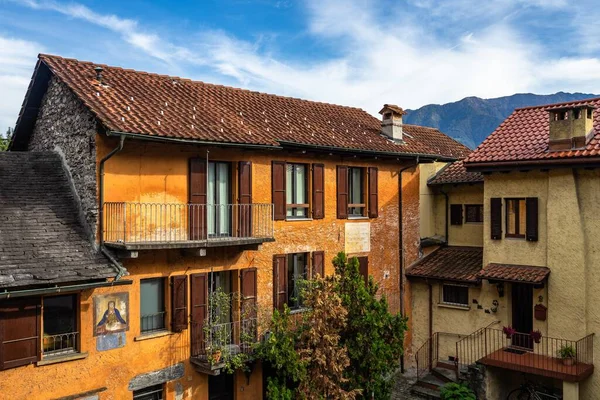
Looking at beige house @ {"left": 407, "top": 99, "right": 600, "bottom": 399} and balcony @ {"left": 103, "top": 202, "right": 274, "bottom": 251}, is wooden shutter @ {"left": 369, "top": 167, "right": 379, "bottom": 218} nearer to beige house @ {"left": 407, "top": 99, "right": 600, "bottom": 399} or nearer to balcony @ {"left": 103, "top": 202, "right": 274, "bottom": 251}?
beige house @ {"left": 407, "top": 99, "right": 600, "bottom": 399}

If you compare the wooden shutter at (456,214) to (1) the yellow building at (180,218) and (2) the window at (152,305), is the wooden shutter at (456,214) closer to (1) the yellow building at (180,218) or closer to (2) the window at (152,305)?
(1) the yellow building at (180,218)

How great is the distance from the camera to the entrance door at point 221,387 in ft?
45.9

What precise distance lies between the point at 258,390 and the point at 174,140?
301 inches

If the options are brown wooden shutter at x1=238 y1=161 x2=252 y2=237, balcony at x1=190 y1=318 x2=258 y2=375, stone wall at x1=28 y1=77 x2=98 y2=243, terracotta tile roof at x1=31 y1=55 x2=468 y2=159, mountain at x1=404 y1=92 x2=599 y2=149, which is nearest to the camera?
stone wall at x1=28 y1=77 x2=98 y2=243

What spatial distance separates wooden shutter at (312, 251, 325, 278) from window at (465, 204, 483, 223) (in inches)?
252

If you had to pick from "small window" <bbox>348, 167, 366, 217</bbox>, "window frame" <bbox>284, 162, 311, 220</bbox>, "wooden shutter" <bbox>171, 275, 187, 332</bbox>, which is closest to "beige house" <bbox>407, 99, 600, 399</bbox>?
"small window" <bbox>348, 167, 366, 217</bbox>

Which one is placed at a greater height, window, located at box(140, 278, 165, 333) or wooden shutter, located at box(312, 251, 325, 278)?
wooden shutter, located at box(312, 251, 325, 278)

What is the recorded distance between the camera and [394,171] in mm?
19031

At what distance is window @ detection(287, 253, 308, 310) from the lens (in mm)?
15820

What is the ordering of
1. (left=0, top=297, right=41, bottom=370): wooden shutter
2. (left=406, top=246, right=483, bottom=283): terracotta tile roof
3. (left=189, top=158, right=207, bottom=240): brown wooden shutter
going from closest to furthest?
1. (left=0, top=297, right=41, bottom=370): wooden shutter
2. (left=189, top=158, right=207, bottom=240): brown wooden shutter
3. (left=406, top=246, right=483, bottom=283): terracotta tile roof

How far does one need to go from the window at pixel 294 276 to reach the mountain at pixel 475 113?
14698 centimetres

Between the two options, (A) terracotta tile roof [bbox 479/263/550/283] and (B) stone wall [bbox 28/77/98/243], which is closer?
(B) stone wall [bbox 28/77/98/243]

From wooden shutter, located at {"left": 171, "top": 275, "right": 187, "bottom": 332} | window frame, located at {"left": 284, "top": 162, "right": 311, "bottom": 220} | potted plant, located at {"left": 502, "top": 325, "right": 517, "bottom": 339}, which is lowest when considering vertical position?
potted plant, located at {"left": 502, "top": 325, "right": 517, "bottom": 339}

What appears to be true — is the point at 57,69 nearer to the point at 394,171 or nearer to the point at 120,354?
the point at 120,354
